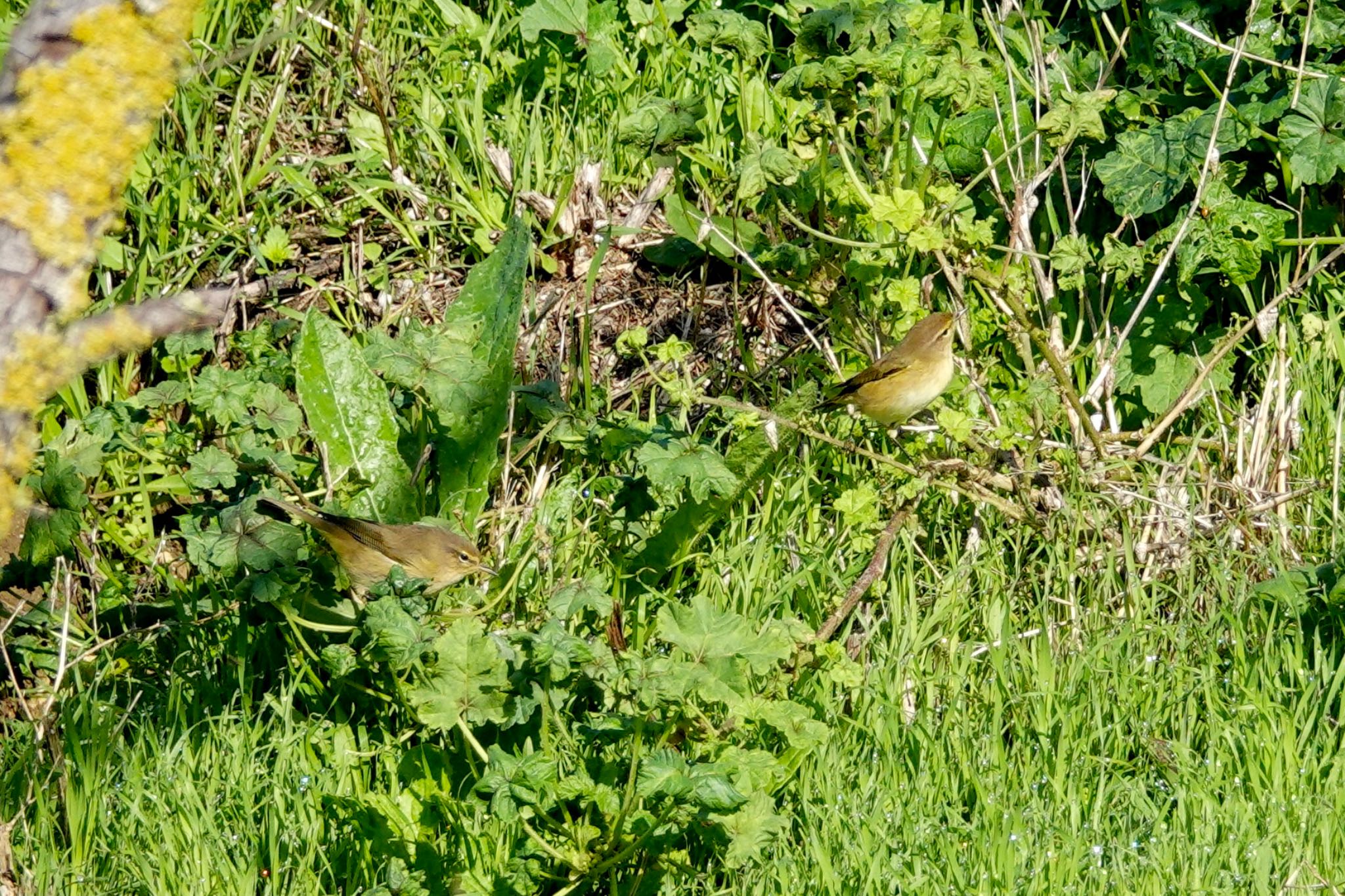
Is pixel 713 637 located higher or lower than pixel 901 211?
lower

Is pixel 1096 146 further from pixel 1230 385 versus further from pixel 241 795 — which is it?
pixel 241 795

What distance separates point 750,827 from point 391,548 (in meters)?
1.45

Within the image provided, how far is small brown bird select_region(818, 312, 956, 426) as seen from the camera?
4.66m

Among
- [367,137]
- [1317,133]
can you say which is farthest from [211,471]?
[1317,133]

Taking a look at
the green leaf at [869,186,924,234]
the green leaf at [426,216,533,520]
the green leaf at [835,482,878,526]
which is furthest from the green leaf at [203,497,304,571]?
the green leaf at [869,186,924,234]

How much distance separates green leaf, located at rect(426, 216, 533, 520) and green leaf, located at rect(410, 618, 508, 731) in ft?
3.19

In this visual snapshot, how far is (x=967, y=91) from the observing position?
4.32 meters

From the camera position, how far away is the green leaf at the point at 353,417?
4.76 meters

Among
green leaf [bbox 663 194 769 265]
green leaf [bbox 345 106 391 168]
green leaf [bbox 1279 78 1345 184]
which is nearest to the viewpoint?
green leaf [bbox 1279 78 1345 184]

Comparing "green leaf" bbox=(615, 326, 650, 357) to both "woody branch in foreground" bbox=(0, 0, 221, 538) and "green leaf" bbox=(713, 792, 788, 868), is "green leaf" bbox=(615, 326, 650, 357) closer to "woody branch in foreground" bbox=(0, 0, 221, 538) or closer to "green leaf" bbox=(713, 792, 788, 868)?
"green leaf" bbox=(713, 792, 788, 868)

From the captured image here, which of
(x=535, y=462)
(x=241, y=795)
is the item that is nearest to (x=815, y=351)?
(x=535, y=462)

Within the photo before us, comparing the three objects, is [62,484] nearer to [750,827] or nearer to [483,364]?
[483,364]

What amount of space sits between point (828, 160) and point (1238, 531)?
1807 mm

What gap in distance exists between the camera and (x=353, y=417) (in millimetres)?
4797
